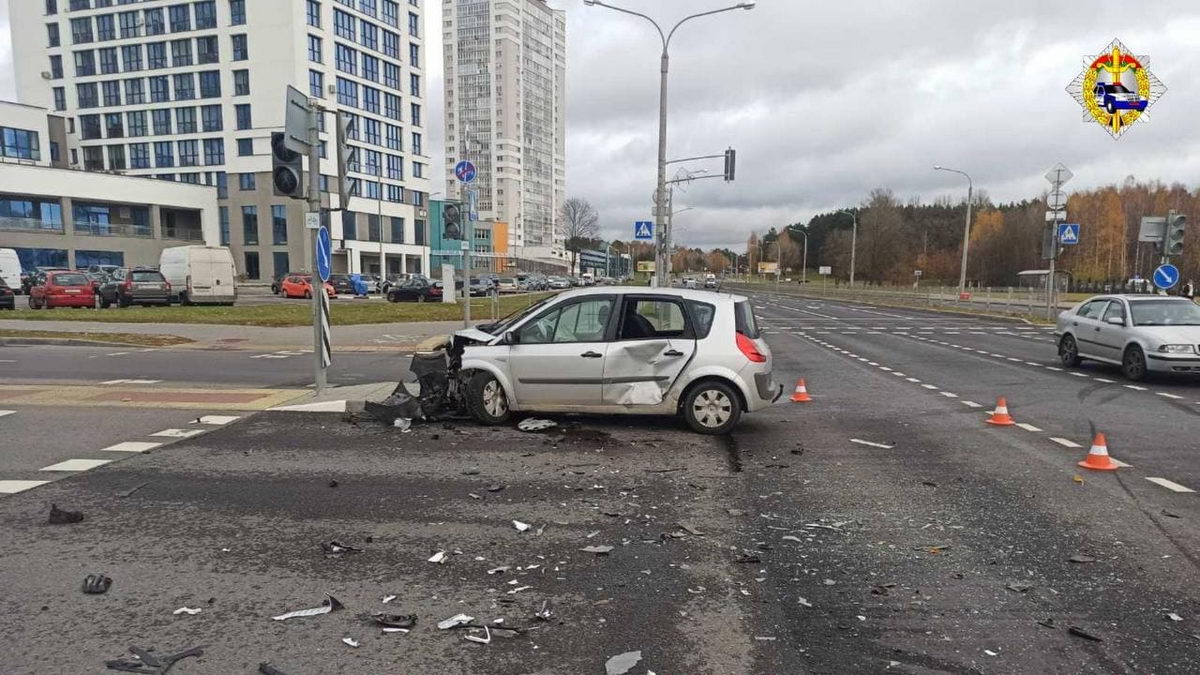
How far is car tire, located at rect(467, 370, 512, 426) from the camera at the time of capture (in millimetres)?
8055

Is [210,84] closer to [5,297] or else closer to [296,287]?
[296,287]

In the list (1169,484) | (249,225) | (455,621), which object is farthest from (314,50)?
(1169,484)

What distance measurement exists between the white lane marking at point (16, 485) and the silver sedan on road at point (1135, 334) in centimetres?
1510

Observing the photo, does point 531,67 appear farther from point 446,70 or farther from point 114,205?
point 114,205

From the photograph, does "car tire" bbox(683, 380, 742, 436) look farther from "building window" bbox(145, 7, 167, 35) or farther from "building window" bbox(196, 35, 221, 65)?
"building window" bbox(145, 7, 167, 35)

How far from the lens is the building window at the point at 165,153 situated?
222 ft

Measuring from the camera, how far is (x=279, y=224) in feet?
213

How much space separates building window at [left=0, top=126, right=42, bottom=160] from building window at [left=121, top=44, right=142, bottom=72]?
36.7 feet

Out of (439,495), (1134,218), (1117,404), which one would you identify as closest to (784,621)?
(439,495)

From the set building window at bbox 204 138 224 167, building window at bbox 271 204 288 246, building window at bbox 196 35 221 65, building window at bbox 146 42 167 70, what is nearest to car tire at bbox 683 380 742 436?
building window at bbox 271 204 288 246

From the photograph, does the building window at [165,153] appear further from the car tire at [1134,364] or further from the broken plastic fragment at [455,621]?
the broken plastic fragment at [455,621]

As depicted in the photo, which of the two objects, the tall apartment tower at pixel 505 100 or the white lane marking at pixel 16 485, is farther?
the tall apartment tower at pixel 505 100

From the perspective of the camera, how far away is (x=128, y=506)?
5.31 meters

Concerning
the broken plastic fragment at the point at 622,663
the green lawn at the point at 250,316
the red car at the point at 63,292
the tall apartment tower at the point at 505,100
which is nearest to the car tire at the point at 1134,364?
the broken plastic fragment at the point at 622,663
